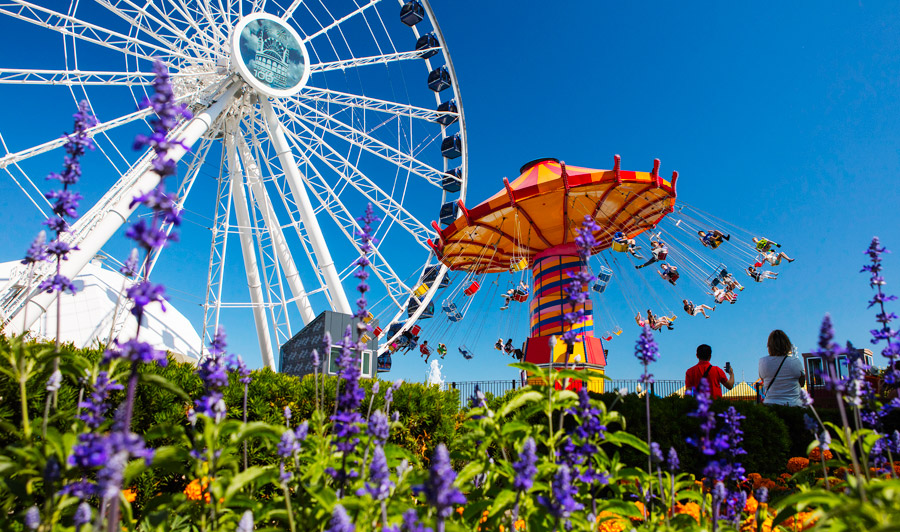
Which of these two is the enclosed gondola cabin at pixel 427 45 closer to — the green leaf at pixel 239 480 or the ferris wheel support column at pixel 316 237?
the ferris wheel support column at pixel 316 237

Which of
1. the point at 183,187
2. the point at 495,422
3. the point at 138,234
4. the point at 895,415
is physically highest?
the point at 183,187

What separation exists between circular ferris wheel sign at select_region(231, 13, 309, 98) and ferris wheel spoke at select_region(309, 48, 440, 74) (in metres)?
0.57

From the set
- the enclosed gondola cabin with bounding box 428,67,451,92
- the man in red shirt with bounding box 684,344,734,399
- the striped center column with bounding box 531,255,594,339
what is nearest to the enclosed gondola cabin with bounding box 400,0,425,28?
the enclosed gondola cabin with bounding box 428,67,451,92

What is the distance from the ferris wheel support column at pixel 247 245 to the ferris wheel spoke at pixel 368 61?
3.31m

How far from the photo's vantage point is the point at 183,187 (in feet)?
50.8

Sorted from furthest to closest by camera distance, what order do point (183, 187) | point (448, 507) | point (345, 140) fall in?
point (345, 140), point (183, 187), point (448, 507)

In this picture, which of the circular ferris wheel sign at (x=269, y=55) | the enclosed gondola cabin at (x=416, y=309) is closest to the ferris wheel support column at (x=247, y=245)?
the circular ferris wheel sign at (x=269, y=55)

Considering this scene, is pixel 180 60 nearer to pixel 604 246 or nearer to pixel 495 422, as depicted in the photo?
pixel 604 246

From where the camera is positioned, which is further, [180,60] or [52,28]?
[180,60]

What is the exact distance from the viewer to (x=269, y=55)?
611 inches

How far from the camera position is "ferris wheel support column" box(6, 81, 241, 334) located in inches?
408

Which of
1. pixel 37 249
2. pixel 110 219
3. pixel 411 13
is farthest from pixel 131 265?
pixel 411 13

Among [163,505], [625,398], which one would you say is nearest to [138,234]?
[163,505]

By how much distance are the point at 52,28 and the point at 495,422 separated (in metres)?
17.2
